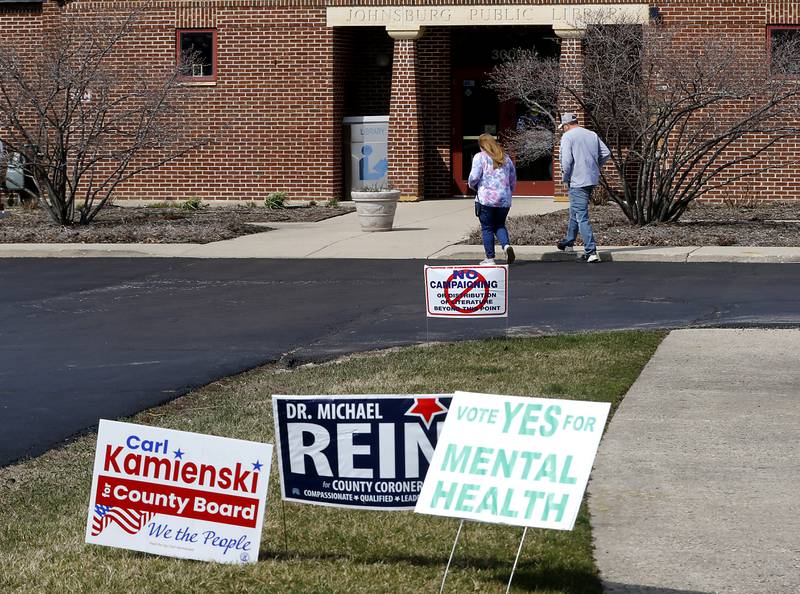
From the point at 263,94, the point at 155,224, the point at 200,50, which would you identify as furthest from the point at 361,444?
the point at 200,50

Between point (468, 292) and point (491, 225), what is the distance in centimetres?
631

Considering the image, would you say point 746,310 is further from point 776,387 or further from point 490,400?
point 490,400

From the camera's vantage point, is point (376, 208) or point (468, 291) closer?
point (468, 291)

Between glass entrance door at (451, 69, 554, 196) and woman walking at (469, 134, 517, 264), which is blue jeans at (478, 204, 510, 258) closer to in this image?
woman walking at (469, 134, 517, 264)

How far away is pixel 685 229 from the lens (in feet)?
67.9

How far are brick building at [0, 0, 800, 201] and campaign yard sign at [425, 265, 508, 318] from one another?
1611 cm

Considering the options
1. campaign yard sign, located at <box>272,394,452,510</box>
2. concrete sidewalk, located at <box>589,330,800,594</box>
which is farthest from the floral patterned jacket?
campaign yard sign, located at <box>272,394,452,510</box>

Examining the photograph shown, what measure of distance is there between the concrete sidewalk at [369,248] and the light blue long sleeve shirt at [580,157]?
981 millimetres

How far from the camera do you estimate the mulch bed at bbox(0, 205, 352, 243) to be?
21.5m

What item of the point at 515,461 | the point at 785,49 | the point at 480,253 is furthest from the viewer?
the point at 785,49

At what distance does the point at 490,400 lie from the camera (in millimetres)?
5629

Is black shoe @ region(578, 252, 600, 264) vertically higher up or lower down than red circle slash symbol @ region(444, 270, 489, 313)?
lower down

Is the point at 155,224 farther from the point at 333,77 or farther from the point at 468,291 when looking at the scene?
the point at 468,291

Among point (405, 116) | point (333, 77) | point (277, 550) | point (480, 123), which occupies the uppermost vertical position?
point (333, 77)
